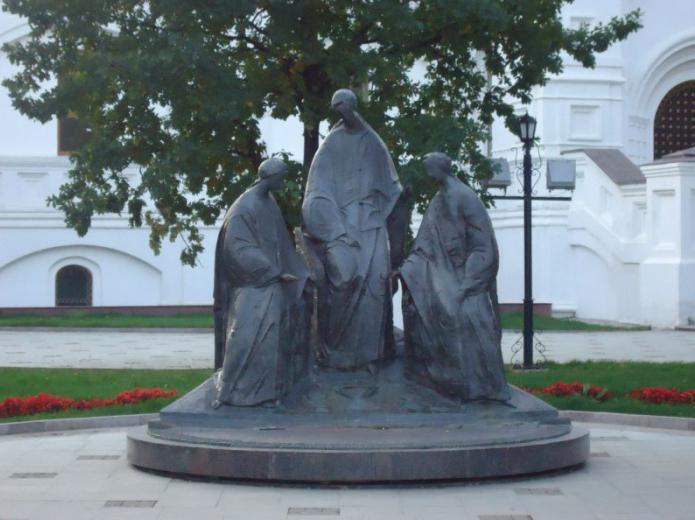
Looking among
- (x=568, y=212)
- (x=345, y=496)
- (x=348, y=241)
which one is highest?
(x=568, y=212)

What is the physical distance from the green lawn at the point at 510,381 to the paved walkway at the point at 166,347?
2102mm

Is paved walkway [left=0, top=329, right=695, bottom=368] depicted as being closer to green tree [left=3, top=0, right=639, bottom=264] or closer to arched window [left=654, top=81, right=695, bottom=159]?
green tree [left=3, top=0, right=639, bottom=264]

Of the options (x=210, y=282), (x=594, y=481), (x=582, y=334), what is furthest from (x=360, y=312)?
(x=210, y=282)

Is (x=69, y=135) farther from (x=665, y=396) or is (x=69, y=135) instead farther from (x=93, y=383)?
(x=665, y=396)

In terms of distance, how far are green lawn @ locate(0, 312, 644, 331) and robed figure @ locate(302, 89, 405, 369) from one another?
1508cm

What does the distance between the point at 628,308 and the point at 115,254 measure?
35.2ft

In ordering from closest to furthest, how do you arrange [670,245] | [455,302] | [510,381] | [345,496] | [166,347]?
[345,496], [455,302], [510,381], [166,347], [670,245]

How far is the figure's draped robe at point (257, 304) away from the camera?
39.2 ft

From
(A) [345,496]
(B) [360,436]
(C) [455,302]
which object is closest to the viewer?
(A) [345,496]

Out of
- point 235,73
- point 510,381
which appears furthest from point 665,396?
point 235,73

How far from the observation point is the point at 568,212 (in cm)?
3053

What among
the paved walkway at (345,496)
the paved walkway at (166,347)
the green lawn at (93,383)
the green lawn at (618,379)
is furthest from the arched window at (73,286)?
the paved walkway at (345,496)

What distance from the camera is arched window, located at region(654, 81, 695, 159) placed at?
33.8 meters

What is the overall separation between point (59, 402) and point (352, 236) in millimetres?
4544
